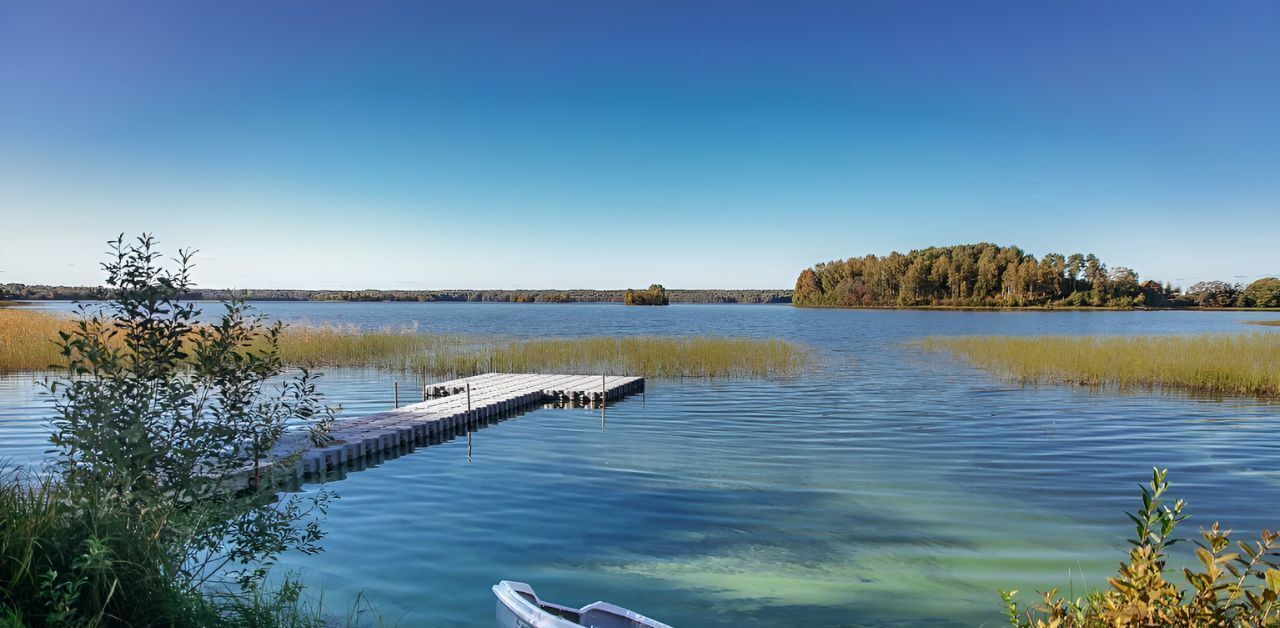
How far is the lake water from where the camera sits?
7.91 m

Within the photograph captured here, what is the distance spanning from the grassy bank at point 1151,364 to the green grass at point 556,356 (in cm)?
901

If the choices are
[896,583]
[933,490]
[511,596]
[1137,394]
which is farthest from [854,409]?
[511,596]

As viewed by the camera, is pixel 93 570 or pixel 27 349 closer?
pixel 93 570

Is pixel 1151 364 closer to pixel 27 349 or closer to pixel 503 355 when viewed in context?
pixel 503 355

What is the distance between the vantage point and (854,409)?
20.6 m

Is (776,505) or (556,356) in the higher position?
(556,356)

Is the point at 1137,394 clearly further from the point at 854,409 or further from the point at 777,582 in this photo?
the point at 777,582

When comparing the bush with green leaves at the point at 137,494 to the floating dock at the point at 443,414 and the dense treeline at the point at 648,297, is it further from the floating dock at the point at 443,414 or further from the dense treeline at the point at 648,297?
the dense treeline at the point at 648,297

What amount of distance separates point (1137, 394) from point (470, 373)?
76.4ft

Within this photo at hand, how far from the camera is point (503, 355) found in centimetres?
3056

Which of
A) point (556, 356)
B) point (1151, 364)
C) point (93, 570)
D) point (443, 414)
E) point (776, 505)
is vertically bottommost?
point (776, 505)

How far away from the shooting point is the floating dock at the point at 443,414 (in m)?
13.1

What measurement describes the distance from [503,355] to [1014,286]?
357 ft

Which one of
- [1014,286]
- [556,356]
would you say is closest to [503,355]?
[556,356]
